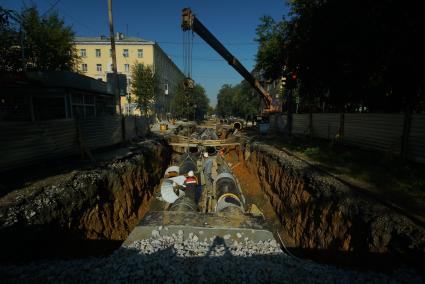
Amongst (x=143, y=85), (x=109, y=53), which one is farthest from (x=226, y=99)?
(x=143, y=85)

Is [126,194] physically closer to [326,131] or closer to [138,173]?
[138,173]

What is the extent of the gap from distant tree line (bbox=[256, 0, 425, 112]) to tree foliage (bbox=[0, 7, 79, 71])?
22704 mm

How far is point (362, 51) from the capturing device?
7395 mm

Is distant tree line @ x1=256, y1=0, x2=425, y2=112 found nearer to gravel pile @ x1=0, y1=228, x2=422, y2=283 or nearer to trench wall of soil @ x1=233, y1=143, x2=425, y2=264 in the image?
trench wall of soil @ x1=233, y1=143, x2=425, y2=264

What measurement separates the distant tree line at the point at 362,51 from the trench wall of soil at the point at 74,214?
31.0 feet

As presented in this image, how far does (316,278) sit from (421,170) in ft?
19.2

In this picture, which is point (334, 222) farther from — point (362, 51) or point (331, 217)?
point (362, 51)

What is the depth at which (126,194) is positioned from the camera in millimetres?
8117

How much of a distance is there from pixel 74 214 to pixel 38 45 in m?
23.3

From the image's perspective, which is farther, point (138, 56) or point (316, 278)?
point (138, 56)

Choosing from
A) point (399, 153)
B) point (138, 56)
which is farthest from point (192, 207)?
point (138, 56)

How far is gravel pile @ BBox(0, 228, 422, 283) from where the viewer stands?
3.24 metres

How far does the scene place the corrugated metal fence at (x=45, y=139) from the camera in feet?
20.1

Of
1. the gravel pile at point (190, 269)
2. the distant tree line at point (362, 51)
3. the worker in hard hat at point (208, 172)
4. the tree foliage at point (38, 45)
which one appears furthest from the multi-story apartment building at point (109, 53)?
the gravel pile at point (190, 269)
